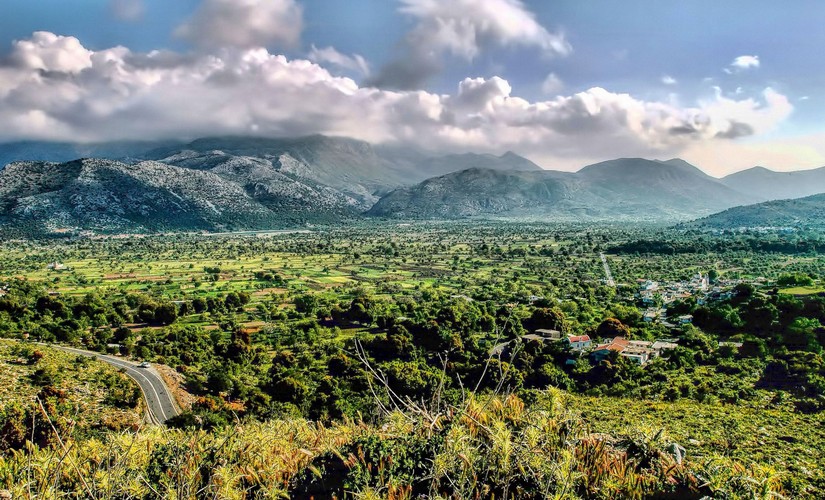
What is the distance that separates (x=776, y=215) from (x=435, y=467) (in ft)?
710

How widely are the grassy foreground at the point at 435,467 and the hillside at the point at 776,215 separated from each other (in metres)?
186

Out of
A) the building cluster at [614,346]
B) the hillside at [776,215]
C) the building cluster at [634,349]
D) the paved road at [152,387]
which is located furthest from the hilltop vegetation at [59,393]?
the hillside at [776,215]

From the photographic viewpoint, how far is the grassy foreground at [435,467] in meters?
5.40

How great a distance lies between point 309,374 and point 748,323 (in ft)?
102

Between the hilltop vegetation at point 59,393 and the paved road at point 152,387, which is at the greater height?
the hilltop vegetation at point 59,393

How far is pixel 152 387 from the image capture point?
81.4 feet

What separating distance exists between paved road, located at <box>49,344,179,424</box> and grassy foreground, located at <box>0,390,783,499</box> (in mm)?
15603

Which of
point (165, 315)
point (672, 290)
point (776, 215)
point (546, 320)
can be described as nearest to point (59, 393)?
point (165, 315)

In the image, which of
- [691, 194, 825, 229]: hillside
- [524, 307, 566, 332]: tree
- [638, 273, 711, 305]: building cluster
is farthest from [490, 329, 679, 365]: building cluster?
[691, 194, 825, 229]: hillside

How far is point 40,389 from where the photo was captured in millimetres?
20891

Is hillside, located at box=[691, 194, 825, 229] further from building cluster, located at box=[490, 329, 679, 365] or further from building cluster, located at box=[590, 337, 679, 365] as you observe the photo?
building cluster, located at box=[490, 329, 679, 365]

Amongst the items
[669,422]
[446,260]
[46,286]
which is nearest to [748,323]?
[669,422]

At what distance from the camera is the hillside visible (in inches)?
6431

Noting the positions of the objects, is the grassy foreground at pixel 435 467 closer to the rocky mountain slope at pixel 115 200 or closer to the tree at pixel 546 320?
the tree at pixel 546 320
